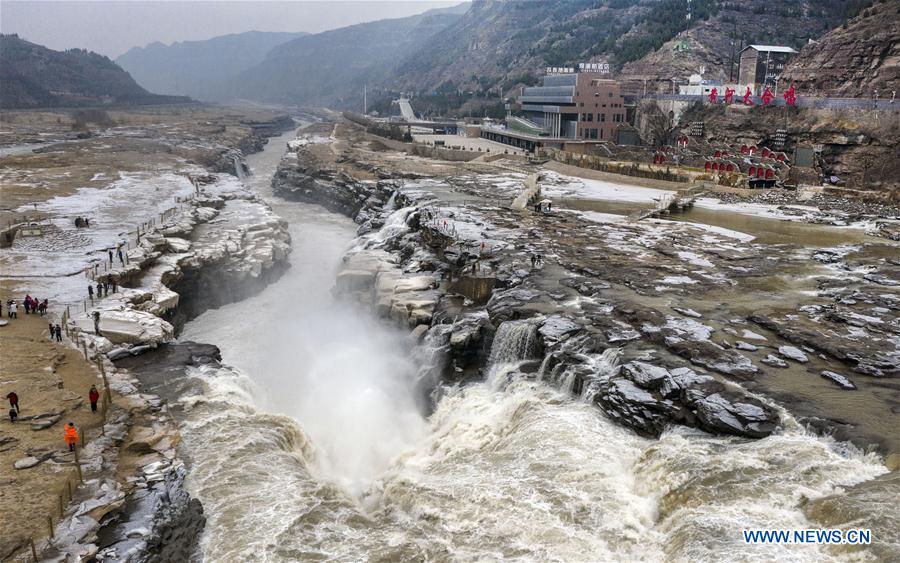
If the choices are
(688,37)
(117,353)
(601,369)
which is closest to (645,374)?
(601,369)

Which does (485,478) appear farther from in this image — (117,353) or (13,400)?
(117,353)

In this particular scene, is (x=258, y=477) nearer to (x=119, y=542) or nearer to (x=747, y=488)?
(x=119, y=542)

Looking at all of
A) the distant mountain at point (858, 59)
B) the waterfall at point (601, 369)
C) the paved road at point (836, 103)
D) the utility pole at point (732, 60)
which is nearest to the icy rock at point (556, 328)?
the waterfall at point (601, 369)

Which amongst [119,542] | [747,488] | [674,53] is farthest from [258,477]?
[674,53]

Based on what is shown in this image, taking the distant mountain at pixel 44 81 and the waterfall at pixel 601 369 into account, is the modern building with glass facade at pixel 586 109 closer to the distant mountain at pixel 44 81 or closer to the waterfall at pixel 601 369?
the waterfall at pixel 601 369

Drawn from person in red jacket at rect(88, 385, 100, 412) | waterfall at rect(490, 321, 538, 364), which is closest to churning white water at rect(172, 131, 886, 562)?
waterfall at rect(490, 321, 538, 364)
